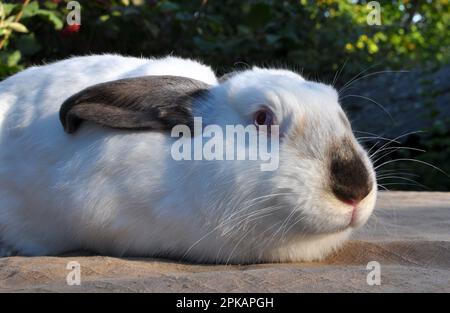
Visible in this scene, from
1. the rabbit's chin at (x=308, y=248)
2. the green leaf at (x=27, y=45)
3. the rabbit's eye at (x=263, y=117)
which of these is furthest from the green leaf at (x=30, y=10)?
the rabbit's chin at (x=308, y=248)

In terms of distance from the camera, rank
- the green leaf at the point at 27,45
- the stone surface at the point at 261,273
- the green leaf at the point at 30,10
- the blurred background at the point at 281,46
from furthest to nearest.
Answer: the blurred background at the point at 281,46, the green leaf at the point at 27,45, the green leaf at the point at 30,10, the stone surface at the point at 261,273

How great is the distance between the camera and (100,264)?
2.68 metres

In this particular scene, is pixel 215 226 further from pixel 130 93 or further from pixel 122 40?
pixel 122 40

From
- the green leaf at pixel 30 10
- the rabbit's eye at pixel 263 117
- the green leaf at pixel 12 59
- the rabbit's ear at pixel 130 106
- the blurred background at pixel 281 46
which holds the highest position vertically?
the blurred background at pixel 281 46

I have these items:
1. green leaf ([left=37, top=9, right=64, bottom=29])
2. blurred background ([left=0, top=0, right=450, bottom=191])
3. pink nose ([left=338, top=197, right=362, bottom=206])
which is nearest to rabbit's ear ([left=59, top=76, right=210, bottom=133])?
pink nose ([left=338, top=197, right=362, bottom=206])

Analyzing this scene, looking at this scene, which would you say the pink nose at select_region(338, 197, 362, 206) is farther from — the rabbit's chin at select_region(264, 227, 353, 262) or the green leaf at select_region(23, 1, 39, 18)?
the green leaf at select_region(23, 1, 39, 18)

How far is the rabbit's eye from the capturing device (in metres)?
2.77

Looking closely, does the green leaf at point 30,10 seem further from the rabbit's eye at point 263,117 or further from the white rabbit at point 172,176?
the rabbit's eye at point 263,117

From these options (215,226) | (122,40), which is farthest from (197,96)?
(122,40)

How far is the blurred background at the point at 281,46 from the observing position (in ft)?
19.5

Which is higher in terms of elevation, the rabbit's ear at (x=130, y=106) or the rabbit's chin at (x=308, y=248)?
the rabbit's ear at (x=130, y=106)
